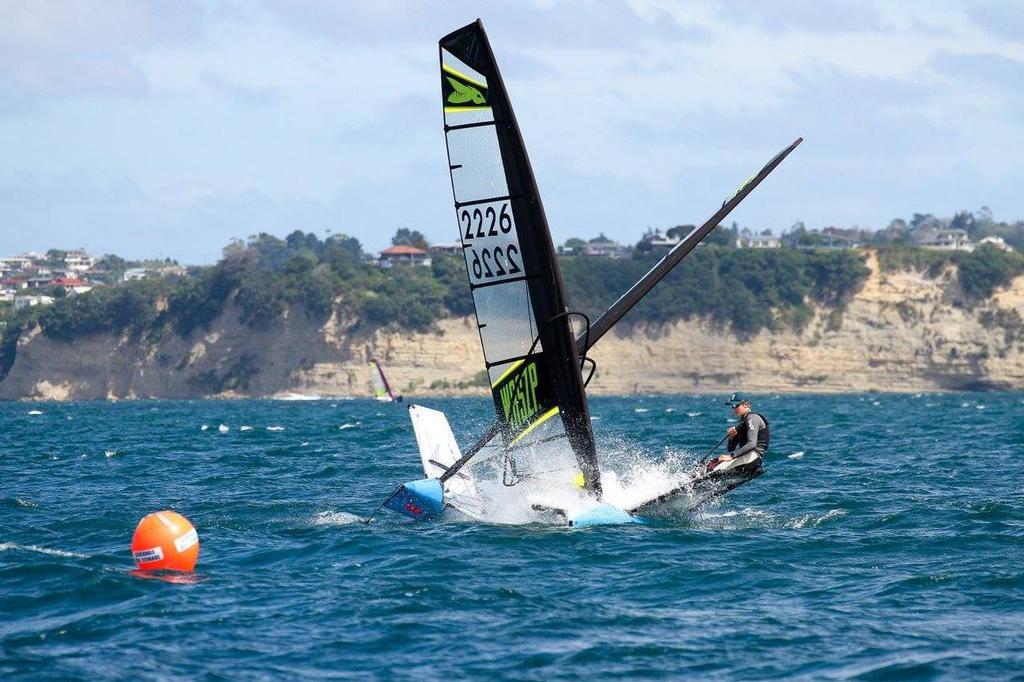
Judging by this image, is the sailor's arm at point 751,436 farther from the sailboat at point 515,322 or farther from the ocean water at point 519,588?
the ocean water at point 519,588

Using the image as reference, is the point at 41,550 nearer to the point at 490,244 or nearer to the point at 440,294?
the point at 490,244

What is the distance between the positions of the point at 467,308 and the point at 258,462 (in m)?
73.1

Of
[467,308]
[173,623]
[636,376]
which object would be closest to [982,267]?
[636,376]

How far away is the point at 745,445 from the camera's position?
15680 millimetres

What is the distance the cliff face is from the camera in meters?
94.9

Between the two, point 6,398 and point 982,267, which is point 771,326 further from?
point 6,398

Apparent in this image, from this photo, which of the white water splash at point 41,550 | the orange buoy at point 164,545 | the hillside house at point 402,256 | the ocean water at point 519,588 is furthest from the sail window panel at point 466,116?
the hillside house at point 402,256

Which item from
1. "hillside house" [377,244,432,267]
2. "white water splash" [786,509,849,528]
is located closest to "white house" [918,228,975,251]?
"hillside house" [377,244,432,267]

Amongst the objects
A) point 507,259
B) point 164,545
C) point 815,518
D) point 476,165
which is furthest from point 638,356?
point 164,545

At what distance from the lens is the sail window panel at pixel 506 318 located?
1478 centimetres

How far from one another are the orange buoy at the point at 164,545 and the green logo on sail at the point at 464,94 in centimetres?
508

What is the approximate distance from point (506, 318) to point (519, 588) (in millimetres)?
3540

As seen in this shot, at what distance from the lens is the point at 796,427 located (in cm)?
4106

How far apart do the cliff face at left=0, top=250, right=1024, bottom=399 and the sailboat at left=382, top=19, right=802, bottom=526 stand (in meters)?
79.9
